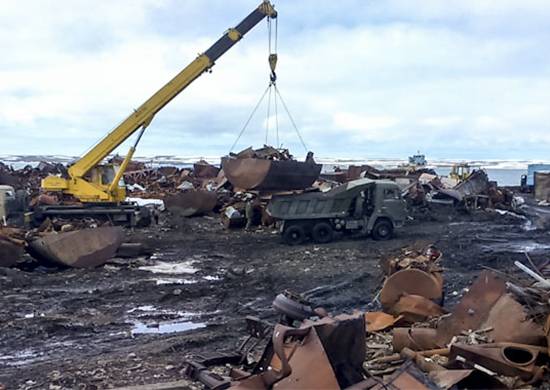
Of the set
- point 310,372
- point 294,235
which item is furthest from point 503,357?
point 294,235

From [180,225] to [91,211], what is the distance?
327 cm

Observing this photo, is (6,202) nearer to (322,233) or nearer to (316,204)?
(316,204)

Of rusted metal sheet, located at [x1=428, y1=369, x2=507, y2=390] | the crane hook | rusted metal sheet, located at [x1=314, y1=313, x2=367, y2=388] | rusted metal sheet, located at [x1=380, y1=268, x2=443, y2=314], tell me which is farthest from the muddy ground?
the crane hook

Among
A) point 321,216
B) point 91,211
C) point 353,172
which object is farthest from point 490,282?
point 353,172

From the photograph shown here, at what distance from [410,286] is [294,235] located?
10.1 meters

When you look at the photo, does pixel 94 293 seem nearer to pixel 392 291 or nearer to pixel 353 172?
pixel 392 291

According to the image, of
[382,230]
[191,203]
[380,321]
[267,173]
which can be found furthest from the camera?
[191,203]

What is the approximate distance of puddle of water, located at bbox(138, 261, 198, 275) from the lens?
13141 mm

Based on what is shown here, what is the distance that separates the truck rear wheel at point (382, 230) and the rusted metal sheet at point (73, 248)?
7951 millimetres

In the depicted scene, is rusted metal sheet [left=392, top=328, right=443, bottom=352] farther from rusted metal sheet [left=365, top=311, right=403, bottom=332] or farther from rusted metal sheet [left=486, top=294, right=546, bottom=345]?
rusted metal sheet [left=365, top=311, right=403, bottom=332]

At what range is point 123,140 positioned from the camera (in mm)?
19047

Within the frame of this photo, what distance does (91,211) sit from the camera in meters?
18.2

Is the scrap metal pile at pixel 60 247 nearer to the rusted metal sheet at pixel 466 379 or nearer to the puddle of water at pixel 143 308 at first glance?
the puddle of water at pixel 143 308

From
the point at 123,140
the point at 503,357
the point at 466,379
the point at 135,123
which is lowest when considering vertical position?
the point at 466,379
